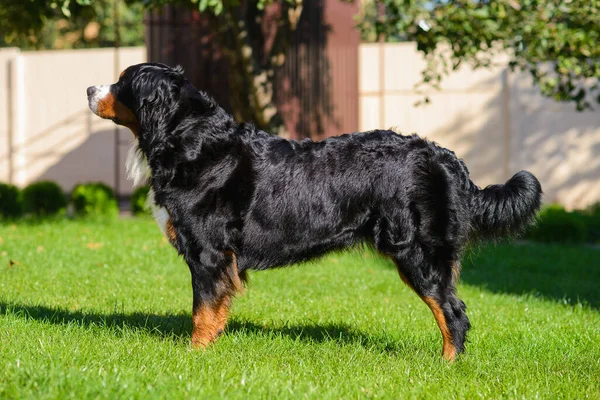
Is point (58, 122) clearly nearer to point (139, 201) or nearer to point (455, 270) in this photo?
point (139, 201)

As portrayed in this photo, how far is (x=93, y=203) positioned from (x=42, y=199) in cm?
88

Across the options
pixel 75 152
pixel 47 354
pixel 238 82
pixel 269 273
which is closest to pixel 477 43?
pixel 269 273

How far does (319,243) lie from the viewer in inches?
184

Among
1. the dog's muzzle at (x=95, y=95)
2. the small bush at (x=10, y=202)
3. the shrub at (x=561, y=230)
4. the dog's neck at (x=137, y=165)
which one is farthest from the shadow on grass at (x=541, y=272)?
the small bush at (x=10, y=202)

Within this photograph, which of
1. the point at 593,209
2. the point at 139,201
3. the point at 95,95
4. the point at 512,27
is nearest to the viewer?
the point at 95,95

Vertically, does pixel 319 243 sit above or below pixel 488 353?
above

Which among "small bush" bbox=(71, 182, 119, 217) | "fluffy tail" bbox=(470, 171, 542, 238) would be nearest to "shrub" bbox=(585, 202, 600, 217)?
"small bush" bbox=(71, 182, 119, 217)

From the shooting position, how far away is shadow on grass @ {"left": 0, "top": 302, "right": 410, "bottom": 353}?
496cm

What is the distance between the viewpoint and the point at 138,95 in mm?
4668

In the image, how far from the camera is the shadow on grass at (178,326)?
195 inches

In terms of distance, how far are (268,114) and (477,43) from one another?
456cm

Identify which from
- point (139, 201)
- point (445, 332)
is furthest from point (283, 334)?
point (139, 201)

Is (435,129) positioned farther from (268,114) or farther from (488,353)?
(488,353)

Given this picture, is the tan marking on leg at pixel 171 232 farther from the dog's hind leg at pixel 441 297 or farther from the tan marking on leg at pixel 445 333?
the tan marking on leg at pixel 445 333
